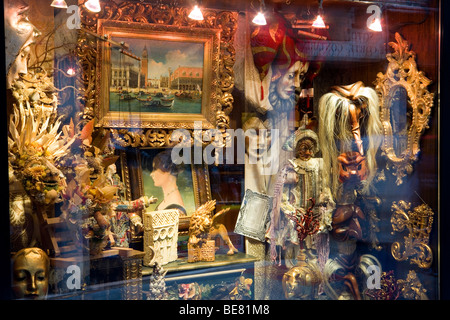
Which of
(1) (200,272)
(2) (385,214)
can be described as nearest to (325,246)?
(2) (385,214)

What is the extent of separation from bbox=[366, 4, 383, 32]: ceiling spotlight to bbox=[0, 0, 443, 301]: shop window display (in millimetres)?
11

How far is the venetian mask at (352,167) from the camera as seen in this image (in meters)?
4.18

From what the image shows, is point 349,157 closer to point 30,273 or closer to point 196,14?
point 196,14

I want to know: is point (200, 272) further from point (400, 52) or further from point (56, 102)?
point (400, 52)

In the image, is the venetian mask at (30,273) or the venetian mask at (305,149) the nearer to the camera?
the venetian mask at (30,273)

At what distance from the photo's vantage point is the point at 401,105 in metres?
4.07

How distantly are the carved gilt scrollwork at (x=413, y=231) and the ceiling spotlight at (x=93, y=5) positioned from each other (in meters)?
2.57

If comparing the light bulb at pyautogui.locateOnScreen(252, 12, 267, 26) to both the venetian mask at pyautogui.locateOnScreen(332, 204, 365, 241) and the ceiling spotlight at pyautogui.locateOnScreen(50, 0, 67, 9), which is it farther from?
the venetian mask at pyautogui.locateOnScreen(332, 204, 365, 241)

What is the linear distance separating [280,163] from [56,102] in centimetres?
168

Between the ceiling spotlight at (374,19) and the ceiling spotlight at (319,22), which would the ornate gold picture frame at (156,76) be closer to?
the ceiling spotlight at (319,22)

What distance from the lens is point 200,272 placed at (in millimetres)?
3893

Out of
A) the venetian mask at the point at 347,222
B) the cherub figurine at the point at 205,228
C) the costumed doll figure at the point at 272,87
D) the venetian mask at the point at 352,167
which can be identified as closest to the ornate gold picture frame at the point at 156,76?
the costumed doll figure at the point at 272,87

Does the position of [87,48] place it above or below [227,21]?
below

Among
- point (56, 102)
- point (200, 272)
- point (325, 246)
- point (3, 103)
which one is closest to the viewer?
point (3, 103)
